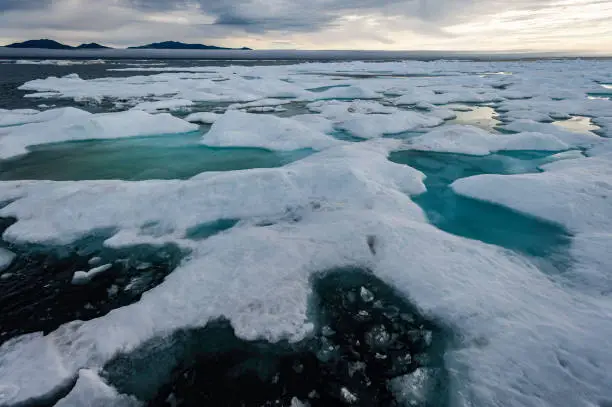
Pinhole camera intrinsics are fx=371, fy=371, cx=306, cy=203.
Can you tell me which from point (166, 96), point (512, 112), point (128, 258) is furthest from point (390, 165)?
point (166, 96)

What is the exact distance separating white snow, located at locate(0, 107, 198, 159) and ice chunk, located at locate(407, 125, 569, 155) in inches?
335

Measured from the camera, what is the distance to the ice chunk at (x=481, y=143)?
1079 cm

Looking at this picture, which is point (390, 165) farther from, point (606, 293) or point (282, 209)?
point (606, 293)

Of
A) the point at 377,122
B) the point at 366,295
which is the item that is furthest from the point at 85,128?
the point at 366,295

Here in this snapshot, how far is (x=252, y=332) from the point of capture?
12.6ft

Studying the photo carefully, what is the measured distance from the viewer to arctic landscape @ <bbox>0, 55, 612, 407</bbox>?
332cm

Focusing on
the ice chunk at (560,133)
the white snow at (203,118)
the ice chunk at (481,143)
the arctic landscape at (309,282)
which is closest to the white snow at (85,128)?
the white snow at (203,118)

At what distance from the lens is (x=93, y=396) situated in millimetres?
3082

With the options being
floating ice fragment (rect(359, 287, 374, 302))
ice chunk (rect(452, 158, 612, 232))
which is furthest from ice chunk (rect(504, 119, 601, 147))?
floating ice fragment (rect(359, 287, 374, 302))

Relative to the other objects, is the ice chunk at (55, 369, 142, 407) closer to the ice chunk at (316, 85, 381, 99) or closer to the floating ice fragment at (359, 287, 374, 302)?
the floating ice fragment at (359, 287, 374, 302)

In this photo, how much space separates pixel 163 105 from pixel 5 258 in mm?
14761

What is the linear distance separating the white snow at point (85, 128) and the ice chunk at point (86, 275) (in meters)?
8.21

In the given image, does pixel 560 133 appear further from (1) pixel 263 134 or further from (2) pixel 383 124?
(1) pixel 263 134

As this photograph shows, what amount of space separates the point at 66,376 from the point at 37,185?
5.65 m
